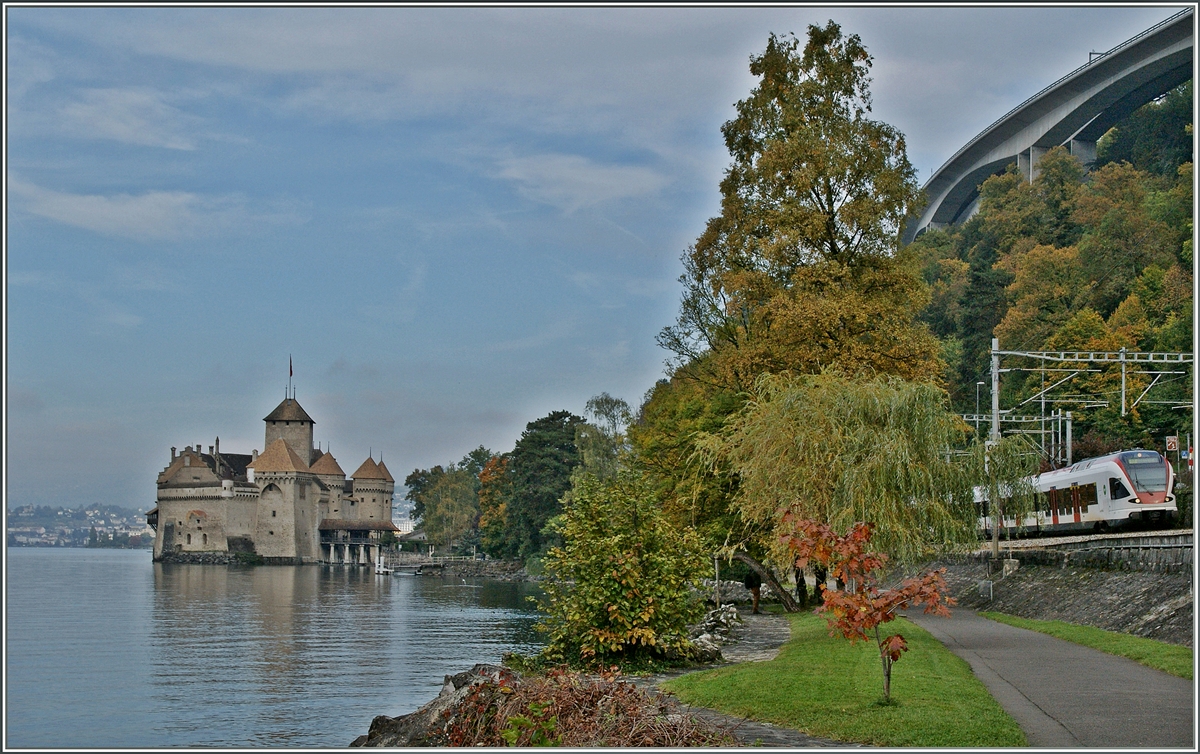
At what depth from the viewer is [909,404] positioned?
22078 mm

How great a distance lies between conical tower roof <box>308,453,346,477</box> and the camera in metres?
117

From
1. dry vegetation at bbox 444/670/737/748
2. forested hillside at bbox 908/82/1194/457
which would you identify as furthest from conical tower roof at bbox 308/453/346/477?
dry vegetation at bbox 444/670/737/748

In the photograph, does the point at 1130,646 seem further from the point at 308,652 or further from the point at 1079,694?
the point at 308,652

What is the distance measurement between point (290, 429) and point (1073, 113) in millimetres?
77767

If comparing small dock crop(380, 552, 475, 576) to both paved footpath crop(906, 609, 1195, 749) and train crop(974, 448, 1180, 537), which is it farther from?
paved footpath crop(906, 609, 1195, 749)

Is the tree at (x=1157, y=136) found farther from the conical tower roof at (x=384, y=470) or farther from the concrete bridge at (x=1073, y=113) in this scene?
the conical tower roof at (x=384, y=470)

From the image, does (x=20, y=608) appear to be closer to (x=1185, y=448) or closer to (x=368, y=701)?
(x=368, y=701)

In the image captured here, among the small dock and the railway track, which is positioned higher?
the railway track

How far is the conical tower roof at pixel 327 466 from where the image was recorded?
11706 cm

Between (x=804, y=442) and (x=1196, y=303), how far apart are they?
13175mm

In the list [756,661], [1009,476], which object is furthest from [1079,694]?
[1009,476]

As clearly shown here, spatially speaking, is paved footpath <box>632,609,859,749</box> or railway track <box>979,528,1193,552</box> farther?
railway track <box>979,528,1193,552</box>

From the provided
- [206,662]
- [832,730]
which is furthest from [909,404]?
[206,662]

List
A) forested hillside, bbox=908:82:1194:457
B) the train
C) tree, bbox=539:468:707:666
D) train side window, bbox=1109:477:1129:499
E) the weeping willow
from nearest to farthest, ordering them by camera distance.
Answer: tree, bbox=539:468:707:666 < the weeping willow < the train < train side window, bbox=1109:477:1129:499 < forested hillside, bbox=908:82:1194:457
